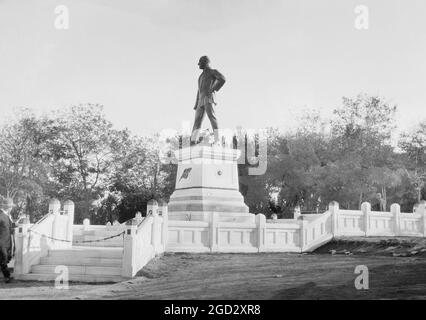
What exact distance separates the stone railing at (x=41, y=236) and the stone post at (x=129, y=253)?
2633 millimetres

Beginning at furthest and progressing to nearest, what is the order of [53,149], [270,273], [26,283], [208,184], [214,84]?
1. [53,149]
2. [214,84]
3. [208,184]
4. [26,283]
5. [270,273]

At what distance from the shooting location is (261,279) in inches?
442

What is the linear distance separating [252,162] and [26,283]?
110 feet

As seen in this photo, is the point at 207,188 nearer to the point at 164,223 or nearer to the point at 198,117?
the point at 198,117

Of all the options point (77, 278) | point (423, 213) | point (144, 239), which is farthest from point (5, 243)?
point (423, 213)

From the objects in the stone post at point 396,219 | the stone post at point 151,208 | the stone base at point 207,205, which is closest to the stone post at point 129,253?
the stone post at point 151,208

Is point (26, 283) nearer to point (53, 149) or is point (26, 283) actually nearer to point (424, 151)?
point (53, 149)

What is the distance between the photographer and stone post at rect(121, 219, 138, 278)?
12.9 meters

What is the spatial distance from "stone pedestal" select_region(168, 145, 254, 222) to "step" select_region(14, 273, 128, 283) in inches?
250

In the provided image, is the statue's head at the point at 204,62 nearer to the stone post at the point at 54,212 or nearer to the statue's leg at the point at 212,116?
the statue's leg at the point at 212,116

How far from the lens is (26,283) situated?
13023 millimetres

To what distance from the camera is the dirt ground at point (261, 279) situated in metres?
9.32

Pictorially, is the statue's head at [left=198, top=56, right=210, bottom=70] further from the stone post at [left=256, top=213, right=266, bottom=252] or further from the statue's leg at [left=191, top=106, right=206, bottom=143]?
the stone post at [left=256, top=213, right=266, bottom=252]
